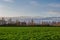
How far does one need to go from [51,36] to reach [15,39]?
1447mm

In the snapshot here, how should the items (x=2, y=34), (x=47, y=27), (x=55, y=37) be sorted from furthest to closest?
(x=47, y=27)
(x=2, y=34)
(x=55, y=37)

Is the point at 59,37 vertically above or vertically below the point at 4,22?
below

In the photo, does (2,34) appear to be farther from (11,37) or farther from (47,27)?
(47,27)

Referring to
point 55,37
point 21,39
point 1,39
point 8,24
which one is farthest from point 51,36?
point 8,24

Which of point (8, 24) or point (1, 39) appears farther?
point (8, 24)

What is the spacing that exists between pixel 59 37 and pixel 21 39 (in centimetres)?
156

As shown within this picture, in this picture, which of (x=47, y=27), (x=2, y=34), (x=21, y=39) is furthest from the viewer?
(x=47, y=27)

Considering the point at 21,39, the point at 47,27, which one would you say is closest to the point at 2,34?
the point at 21,39

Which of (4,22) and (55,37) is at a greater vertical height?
(4,22)

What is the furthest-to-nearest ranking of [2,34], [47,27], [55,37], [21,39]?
[47,27], [2,34], [55,37], [21,39]

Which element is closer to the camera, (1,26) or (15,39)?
(15,39)

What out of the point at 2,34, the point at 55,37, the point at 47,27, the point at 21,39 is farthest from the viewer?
the point at 47,27

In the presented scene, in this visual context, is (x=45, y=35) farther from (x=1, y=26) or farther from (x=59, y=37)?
(x=1, y=26)

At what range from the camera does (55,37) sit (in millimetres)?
5840
